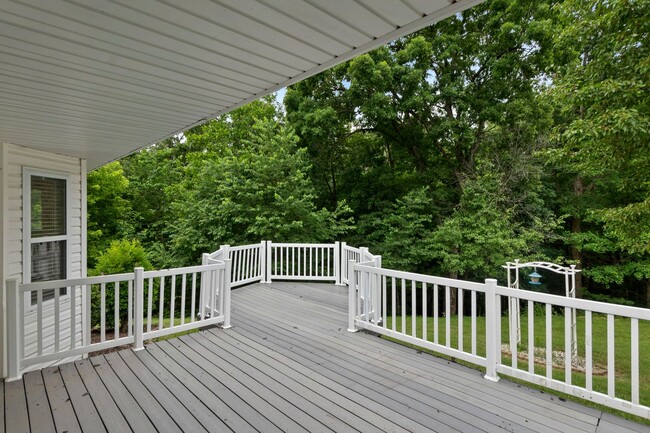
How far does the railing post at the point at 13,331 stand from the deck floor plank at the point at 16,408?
0.10m

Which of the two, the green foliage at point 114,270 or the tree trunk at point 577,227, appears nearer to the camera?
the green foliage at point 114,270

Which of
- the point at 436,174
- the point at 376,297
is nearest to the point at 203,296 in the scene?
the point at 376,297

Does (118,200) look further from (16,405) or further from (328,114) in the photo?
(16,405)

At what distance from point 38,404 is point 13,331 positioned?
0.83 m

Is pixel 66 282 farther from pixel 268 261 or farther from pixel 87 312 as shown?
pixel 268 261

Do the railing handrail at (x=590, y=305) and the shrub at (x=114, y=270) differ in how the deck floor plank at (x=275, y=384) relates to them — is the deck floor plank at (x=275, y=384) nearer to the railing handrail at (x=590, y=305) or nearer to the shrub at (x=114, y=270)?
the railing handrail at (x=590, y=305)

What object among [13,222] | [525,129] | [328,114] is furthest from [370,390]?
[525,129]

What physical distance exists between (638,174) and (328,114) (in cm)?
711

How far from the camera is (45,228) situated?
4547mm

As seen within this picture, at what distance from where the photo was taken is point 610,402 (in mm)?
2564

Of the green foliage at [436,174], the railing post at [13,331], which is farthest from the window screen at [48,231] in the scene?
the green foliage at [436,174]

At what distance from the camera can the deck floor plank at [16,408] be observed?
2445 millimetres

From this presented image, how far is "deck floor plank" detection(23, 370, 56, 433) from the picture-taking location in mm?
2469

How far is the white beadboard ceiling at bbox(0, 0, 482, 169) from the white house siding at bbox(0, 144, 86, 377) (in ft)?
5.22
